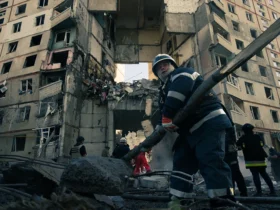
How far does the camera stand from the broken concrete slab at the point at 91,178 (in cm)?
235

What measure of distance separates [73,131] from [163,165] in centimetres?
794

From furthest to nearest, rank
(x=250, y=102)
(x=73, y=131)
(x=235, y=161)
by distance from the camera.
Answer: (x=250, y=102) → (x=73, y=131) → (x=235, y=161)

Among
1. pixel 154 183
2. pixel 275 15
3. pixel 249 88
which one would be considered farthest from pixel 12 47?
pixel 275 15

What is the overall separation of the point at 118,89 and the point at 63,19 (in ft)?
30.3

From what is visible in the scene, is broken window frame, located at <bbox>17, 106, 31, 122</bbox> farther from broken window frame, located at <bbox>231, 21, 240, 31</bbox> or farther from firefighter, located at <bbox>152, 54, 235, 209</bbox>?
broken window frame, located at <bbox>231, 21, 240, 31</bbox>

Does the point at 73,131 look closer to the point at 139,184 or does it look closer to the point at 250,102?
the point at 139,184

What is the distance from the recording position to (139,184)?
24.1ft

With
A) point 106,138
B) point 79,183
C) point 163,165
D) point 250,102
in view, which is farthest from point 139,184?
point 250,102

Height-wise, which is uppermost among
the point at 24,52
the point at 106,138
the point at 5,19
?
the point at 5,19

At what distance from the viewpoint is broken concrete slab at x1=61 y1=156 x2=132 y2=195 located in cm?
235

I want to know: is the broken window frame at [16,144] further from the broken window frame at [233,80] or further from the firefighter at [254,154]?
the broken window frame at [233,80]

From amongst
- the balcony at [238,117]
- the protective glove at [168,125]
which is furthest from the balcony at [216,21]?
the protective glove at [168,125]

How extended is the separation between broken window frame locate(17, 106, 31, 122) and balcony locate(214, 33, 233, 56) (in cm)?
1837

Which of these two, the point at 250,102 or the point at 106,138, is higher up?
the point at 250,102
